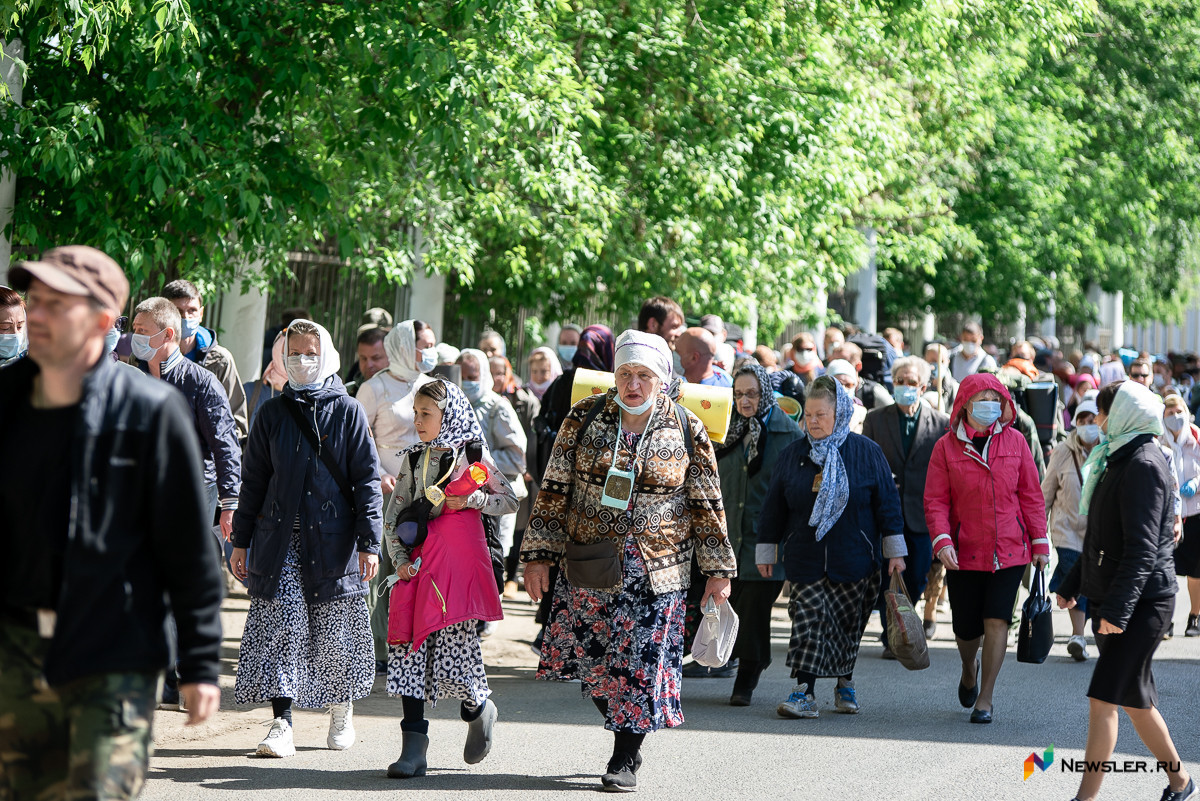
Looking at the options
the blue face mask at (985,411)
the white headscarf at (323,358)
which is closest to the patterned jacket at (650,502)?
the white headscarf at (323,358)

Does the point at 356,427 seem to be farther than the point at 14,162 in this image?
No

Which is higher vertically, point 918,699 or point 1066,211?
point 1066,211

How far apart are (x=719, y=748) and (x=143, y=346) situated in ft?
11.2

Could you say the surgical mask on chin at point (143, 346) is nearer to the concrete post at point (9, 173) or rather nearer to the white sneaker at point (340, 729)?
the white sneaker at point (340, 729)

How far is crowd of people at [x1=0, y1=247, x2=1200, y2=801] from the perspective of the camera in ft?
11.6

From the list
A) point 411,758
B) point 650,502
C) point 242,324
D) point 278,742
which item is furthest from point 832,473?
point 242,324

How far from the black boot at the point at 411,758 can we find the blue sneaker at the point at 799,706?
90.4 inches

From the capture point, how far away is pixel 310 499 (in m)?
6.54

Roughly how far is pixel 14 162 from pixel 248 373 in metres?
5.55

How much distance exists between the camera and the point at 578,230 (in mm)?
13203

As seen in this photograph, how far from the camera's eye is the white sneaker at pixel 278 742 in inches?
261

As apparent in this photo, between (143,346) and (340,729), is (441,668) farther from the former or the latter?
(143,346)

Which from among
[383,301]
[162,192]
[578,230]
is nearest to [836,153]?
[578,230]

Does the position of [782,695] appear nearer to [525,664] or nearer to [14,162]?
[525,664]
